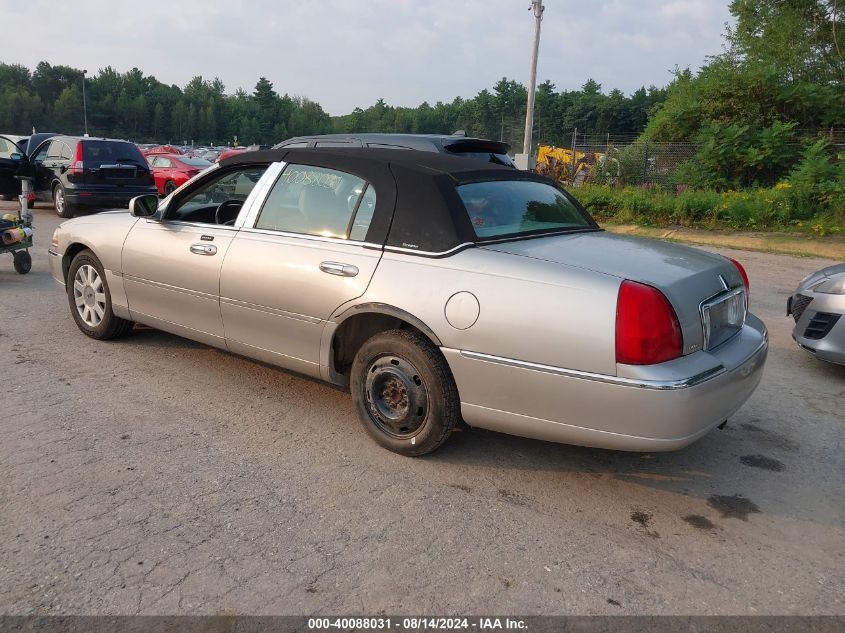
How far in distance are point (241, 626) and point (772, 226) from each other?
623 inches

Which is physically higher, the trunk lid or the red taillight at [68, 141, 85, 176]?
the red taillight at [68, 141, 85, 176]

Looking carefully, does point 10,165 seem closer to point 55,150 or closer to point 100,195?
point 55,150

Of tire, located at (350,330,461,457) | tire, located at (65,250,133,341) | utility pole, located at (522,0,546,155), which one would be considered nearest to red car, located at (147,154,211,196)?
utility pole, located at (522,0,546,155)

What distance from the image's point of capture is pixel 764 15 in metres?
26.7

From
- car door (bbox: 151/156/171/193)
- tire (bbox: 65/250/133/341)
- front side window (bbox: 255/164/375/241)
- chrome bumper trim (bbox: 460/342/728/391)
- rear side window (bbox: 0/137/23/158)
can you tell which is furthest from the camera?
car door (bbox: 151/156/171/193)

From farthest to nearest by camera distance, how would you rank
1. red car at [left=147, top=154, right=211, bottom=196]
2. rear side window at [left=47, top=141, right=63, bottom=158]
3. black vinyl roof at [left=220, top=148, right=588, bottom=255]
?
red car at [left=147, top=154, right=211, bottom=196]
rear side window at [left=47, top=141, right=63, bottom=158]
black vinyl roof at [left=220, top=148, right=588, bottom=255]

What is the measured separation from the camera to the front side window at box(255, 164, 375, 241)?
3.92m

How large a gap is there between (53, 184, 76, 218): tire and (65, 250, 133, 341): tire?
967 centimetres

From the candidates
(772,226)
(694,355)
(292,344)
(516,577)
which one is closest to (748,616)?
(516,577)

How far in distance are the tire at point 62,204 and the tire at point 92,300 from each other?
9672mm

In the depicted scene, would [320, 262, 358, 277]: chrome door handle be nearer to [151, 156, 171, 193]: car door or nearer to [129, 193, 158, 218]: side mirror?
[129, 193, 158, 218]: side mirror

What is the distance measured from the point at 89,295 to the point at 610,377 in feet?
14.3

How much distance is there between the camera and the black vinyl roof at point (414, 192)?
3.59 m

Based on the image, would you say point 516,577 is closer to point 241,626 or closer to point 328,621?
point 328,621
